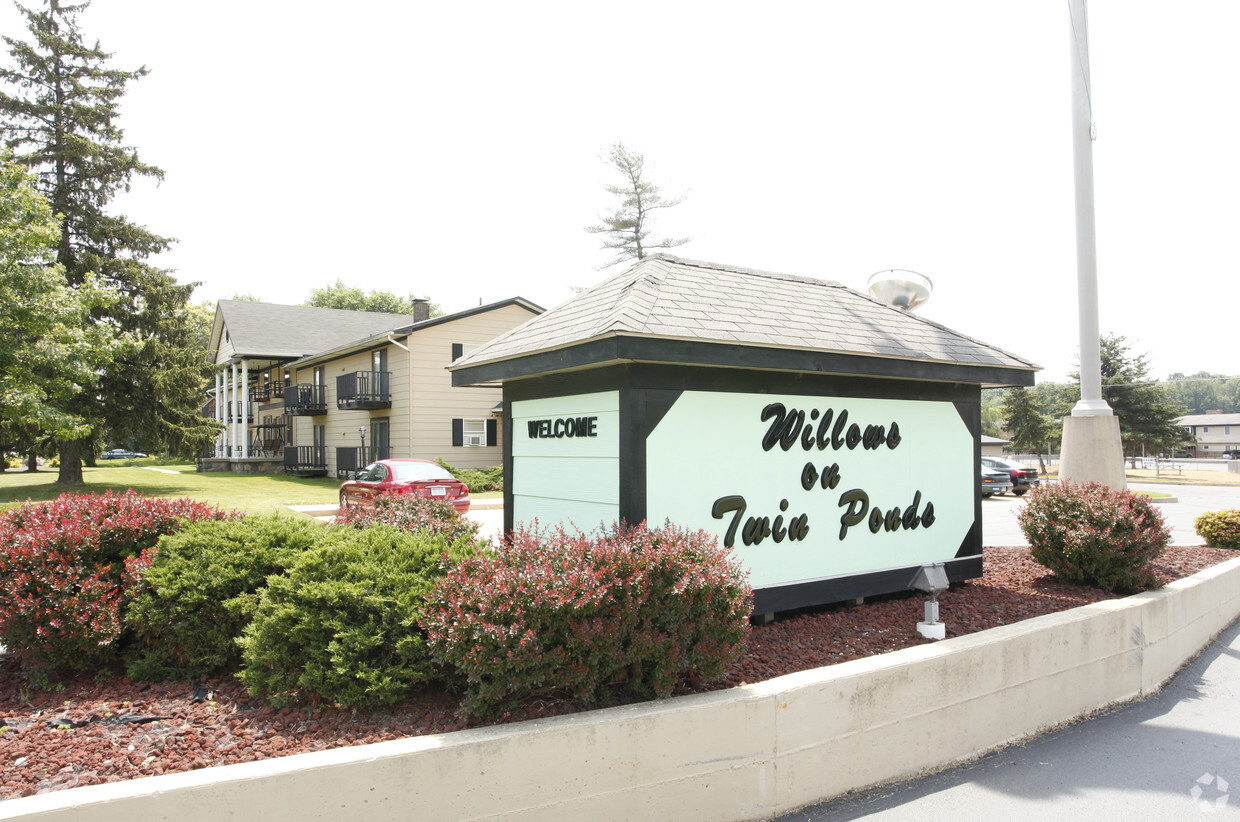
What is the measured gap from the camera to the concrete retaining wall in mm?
3029

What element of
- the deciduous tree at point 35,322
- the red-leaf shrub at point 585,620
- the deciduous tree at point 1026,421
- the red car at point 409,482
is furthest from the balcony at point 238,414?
the deciduous tree at point 1026,421

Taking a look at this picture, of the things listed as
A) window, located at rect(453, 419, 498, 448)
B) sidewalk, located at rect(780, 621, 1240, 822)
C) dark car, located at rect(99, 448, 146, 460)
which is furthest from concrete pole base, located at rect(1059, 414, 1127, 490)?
dark car, located at rect(99, 448, 146, 460)

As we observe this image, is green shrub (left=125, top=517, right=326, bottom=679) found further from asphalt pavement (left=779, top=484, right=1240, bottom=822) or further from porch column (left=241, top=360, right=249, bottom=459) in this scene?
porch column (left=241, top=360, right=249, bottom=459)

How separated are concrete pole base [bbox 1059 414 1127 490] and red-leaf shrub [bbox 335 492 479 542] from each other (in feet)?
23.7

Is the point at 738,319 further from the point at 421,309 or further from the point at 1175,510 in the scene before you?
the point at 421,309

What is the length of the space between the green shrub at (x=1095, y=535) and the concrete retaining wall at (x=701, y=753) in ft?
5.39

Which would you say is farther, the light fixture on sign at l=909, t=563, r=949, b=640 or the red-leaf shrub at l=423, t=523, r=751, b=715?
the light fixture on sign at l=909, t=563, r=949, b=640

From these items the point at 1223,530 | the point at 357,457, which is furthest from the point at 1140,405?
the point at 357,457

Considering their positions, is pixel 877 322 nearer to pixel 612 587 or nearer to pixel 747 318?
pixel 747 318

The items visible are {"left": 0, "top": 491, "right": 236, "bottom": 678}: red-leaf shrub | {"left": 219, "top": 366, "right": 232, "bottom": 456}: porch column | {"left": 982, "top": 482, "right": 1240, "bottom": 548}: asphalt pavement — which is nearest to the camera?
{"left": 0, "top": 491, "right": 236, "bottom": 678}: red-leaf shrub

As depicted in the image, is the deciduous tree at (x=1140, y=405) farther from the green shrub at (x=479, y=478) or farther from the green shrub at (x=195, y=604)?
the green shrub at (x=195, y=604)

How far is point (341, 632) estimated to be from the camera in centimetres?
405

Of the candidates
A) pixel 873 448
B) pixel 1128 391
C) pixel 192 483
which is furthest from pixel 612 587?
pixel 1128 391

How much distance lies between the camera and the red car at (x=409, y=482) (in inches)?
653
